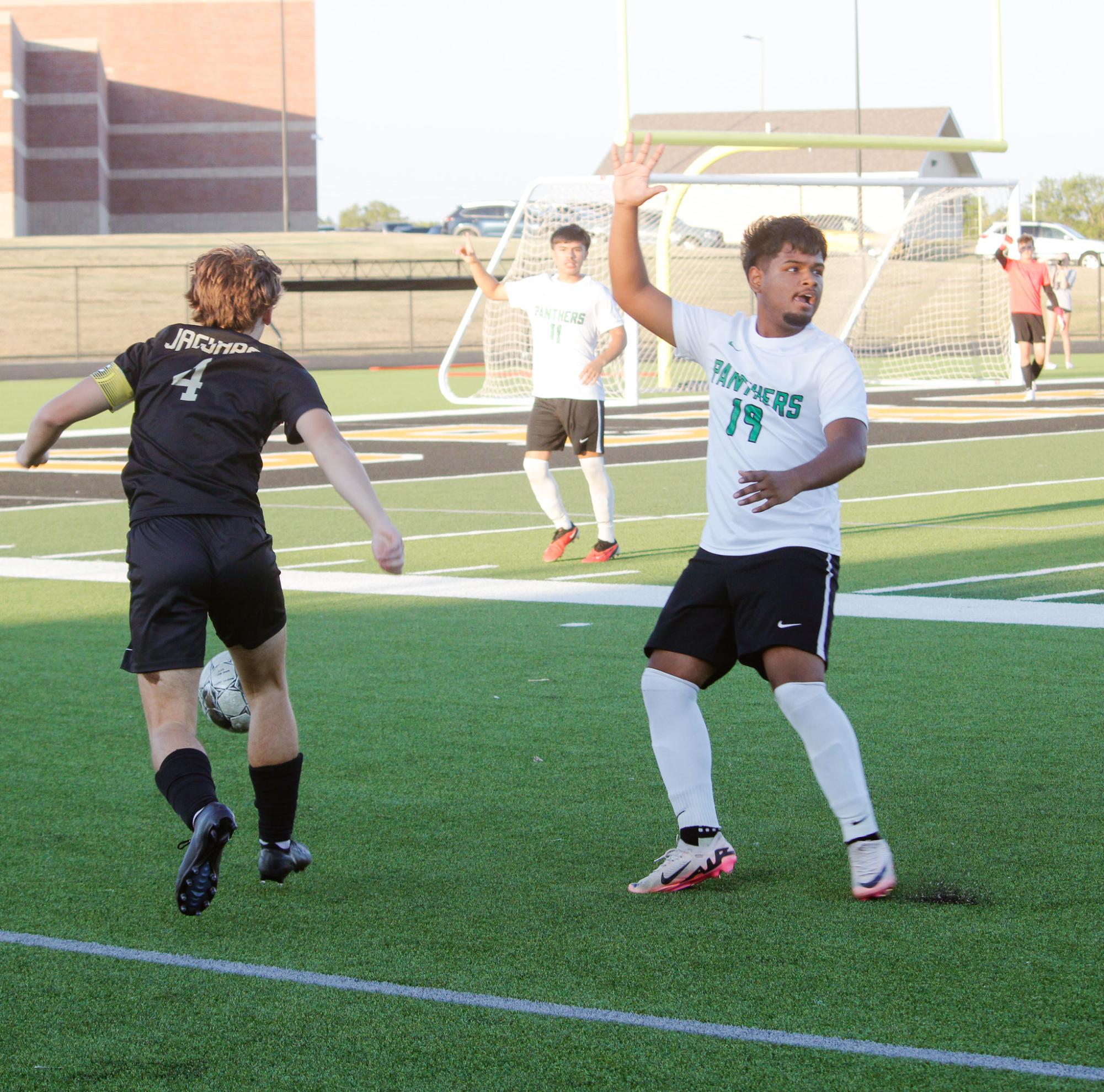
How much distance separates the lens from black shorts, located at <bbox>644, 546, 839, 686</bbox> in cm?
501

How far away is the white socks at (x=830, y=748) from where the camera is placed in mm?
4980

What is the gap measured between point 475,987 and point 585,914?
647mm

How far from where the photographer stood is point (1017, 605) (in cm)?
994

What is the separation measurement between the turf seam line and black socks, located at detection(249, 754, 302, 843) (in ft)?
2.33

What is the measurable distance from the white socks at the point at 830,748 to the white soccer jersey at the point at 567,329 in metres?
7.05

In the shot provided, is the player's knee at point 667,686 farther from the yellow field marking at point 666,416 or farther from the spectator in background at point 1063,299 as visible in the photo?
the spectator in background at point 1063,299

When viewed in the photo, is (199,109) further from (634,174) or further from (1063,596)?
(634,174)

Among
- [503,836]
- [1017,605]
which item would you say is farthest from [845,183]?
[503,836]

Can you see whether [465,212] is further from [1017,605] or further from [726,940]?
[726,940]

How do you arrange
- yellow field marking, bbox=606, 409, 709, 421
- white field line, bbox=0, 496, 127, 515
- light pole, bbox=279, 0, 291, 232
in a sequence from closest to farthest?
white field line, bbox=0, 496, 127, 515 → yellow field marking, bbox=606, 409, 709, 421 → light pole, bbox=279, 0, 291, 232

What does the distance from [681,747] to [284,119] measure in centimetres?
6386

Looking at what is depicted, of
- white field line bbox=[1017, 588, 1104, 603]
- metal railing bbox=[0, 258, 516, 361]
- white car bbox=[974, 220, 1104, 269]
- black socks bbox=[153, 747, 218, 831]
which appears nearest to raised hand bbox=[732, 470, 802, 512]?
black socks bbox=[153, 747, 218, 831]

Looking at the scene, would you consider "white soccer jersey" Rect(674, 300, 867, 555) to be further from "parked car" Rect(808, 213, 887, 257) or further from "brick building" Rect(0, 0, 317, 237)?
"brick building" Rect(0, 0, 317, 237)

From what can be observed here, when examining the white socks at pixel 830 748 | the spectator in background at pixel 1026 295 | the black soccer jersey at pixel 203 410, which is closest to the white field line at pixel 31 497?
the black soccer jersey at pixel 203 410
